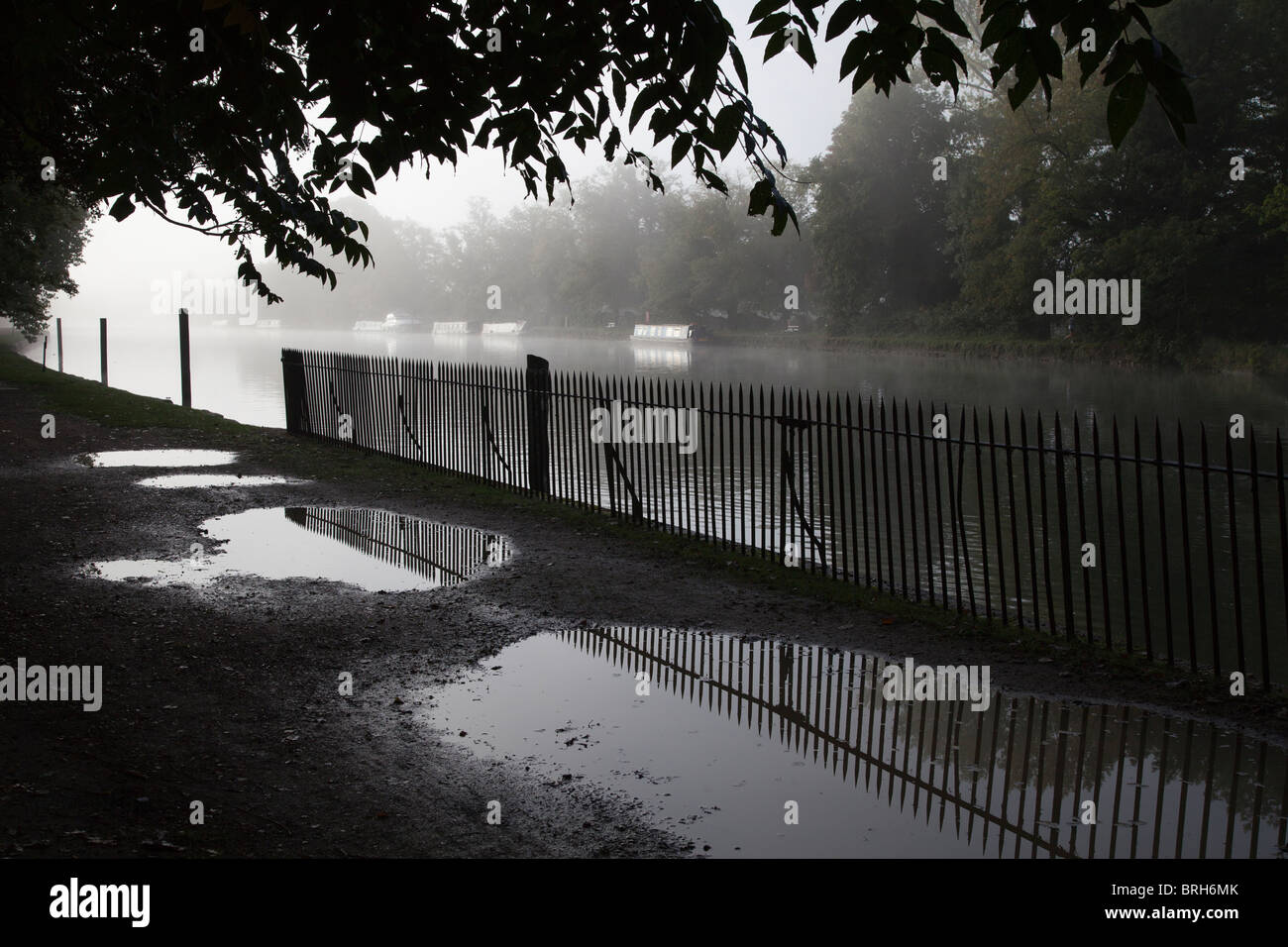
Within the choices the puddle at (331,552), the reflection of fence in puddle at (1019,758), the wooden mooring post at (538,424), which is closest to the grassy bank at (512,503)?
the wooden mooring post at (538,424)

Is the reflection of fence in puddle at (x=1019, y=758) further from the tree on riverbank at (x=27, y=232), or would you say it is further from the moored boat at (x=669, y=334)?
the moored boat at (x=669, y=334)

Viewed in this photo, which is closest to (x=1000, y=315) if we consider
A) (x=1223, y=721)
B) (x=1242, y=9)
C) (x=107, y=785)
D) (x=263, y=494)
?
(x=1242, y=9)

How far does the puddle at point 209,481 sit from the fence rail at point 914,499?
2.61 m

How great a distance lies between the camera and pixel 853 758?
597 centimetres

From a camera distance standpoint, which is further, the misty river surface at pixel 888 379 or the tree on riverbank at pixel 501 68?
the misty river surface at pixel 888 379

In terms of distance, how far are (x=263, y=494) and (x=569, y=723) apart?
885cm

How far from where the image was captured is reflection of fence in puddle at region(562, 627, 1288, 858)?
5.03 metres

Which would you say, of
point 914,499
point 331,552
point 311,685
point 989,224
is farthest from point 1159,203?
point 311,685

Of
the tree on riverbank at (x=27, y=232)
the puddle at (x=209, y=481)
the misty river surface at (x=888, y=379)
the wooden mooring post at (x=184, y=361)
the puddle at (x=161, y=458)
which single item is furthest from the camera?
the misty river surface at (x=888, y=379)

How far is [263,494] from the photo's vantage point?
13898 mm

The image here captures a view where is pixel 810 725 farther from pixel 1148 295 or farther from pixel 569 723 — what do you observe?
pixel 1148 295

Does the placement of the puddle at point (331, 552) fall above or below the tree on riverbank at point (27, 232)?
below

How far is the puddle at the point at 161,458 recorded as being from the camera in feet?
53.0
